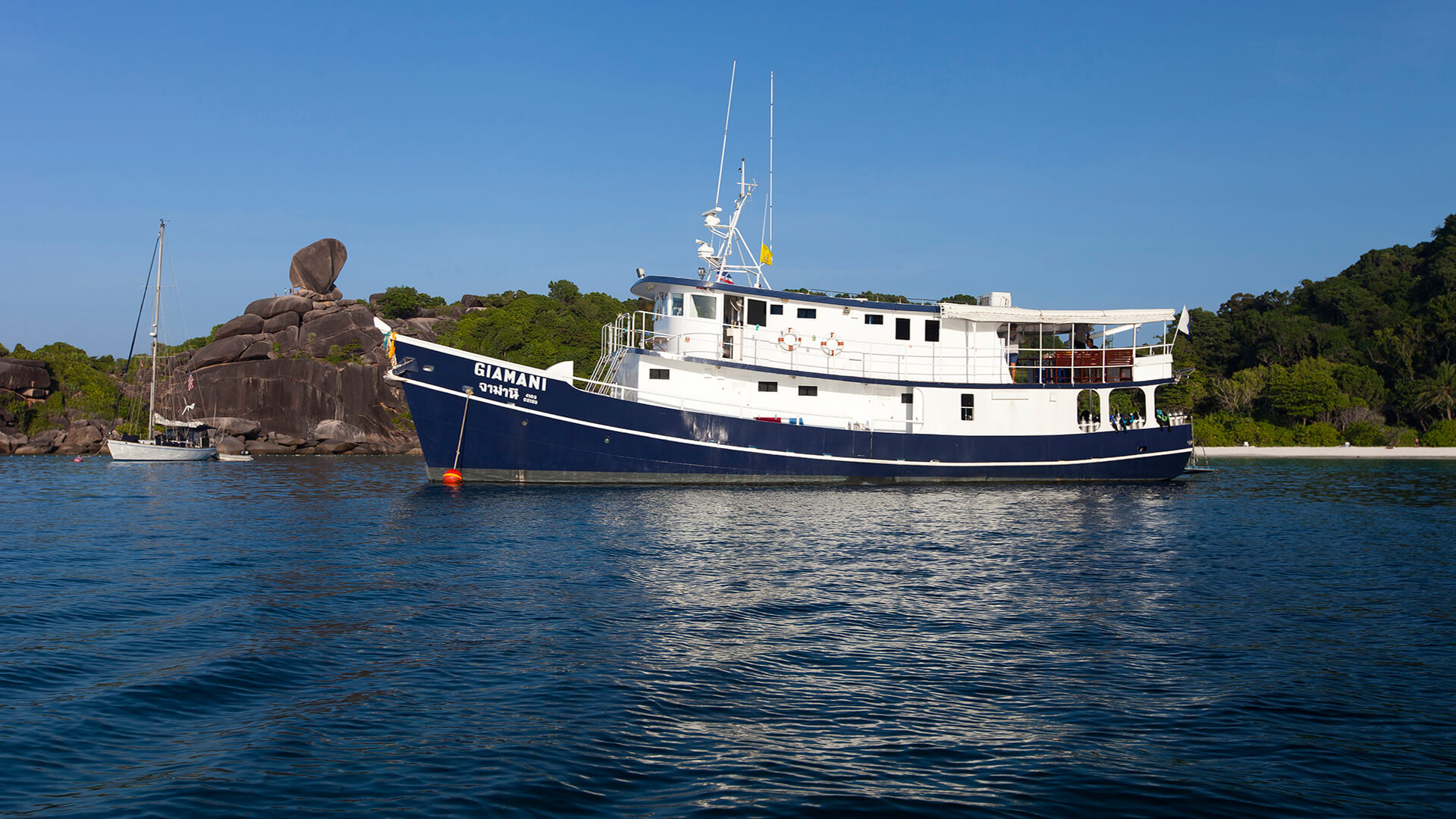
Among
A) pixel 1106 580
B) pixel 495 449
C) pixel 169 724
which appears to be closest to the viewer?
pixel 169 724

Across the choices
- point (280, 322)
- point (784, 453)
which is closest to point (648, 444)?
point (784, 453)

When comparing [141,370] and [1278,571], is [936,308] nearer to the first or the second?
[1278,571]

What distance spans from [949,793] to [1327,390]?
60.6m

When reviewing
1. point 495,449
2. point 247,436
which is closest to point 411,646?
point 495,449

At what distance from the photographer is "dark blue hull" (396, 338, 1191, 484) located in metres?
23.2

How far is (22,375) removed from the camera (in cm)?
5397

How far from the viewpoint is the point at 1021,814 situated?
16.0 feet

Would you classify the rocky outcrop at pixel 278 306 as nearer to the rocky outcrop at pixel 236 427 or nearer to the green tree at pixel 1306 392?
the rocky outcrop at pixel 236 427

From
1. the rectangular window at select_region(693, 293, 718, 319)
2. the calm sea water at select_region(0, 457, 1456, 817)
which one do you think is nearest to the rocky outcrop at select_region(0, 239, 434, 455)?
the rectangular window at select_region(693, 293, 718, 319)

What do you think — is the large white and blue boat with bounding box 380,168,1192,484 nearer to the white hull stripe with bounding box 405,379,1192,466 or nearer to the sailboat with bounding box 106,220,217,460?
the white hull stripe with bounding box 405,379,1192,466

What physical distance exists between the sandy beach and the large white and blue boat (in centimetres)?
2427

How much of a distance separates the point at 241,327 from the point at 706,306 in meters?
47.0

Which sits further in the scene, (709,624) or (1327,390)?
(1327,390)

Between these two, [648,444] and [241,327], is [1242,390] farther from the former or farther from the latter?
[241,327]
